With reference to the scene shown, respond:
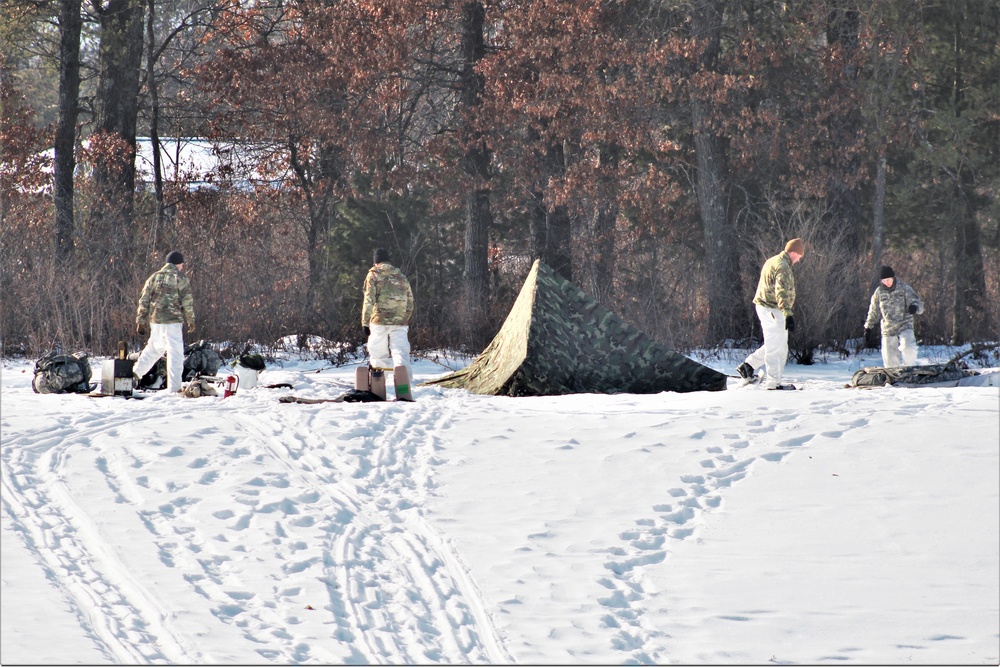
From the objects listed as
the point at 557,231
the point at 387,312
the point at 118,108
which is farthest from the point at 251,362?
the point at 118,108

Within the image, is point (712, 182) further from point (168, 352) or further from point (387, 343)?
point (168, 352)

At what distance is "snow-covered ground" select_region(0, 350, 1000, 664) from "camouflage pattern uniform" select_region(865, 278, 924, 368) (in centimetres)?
313

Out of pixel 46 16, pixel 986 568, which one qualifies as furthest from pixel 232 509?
pixel 46 16

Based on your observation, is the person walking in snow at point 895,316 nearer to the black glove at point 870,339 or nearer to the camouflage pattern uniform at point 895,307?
the camouflage pattern uniform at point 895,307

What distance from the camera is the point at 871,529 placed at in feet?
25.2

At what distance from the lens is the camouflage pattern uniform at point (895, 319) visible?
46.8 ft

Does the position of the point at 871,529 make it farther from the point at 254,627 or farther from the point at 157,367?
the point at 157,367

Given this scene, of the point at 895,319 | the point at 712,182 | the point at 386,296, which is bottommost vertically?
the point at 895,319

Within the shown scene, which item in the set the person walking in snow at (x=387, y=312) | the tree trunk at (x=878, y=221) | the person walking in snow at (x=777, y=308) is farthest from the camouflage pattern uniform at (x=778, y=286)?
the tree trunk at (x=878, y=221)

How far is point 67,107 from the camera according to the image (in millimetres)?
23766

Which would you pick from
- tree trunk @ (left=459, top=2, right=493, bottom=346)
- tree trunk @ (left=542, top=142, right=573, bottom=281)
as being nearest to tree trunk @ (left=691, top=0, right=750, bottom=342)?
tree trunk @ (left=542, top=142, right=573, bottom=281)

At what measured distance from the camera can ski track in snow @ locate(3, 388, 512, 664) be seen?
5848mm

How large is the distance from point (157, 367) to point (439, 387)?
3.76 metres

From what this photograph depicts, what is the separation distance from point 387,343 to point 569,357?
2.28 m
